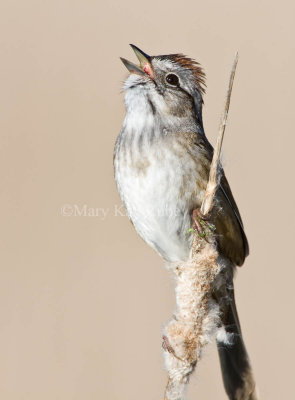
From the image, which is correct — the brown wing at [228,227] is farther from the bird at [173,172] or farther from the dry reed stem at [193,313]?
the dry reed stem at [193,313]

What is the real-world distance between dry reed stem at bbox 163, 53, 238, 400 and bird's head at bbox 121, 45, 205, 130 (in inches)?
33.9

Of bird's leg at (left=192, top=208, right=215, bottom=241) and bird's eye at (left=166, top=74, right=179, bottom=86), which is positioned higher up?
bird's eye at (left=166, top=74, right=179, bottom=86)

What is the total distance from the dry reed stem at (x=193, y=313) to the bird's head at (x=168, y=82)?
86cm

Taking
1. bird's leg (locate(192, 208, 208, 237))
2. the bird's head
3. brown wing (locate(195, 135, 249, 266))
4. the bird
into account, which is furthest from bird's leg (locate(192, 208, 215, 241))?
the bird's head

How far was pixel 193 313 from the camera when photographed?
2.32 metres

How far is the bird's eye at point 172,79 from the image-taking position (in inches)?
127


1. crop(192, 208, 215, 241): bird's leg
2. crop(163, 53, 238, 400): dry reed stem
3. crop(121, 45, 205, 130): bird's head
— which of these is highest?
crop(121, 45, 205, 130): bird's head

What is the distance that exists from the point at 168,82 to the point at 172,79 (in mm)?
36

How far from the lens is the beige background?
142 inches

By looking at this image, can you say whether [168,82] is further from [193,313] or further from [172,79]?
[193,313]

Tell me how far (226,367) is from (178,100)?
1302 mm

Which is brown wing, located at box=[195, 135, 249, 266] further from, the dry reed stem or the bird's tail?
the dry reed stem

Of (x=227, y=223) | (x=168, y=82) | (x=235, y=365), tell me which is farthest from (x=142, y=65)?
(x=235, y=365)

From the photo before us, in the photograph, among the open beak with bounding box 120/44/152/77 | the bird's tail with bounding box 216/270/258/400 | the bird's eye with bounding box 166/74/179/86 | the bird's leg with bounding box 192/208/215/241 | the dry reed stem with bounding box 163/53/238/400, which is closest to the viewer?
the dry reed stem with bounding box 163/53/238/400
